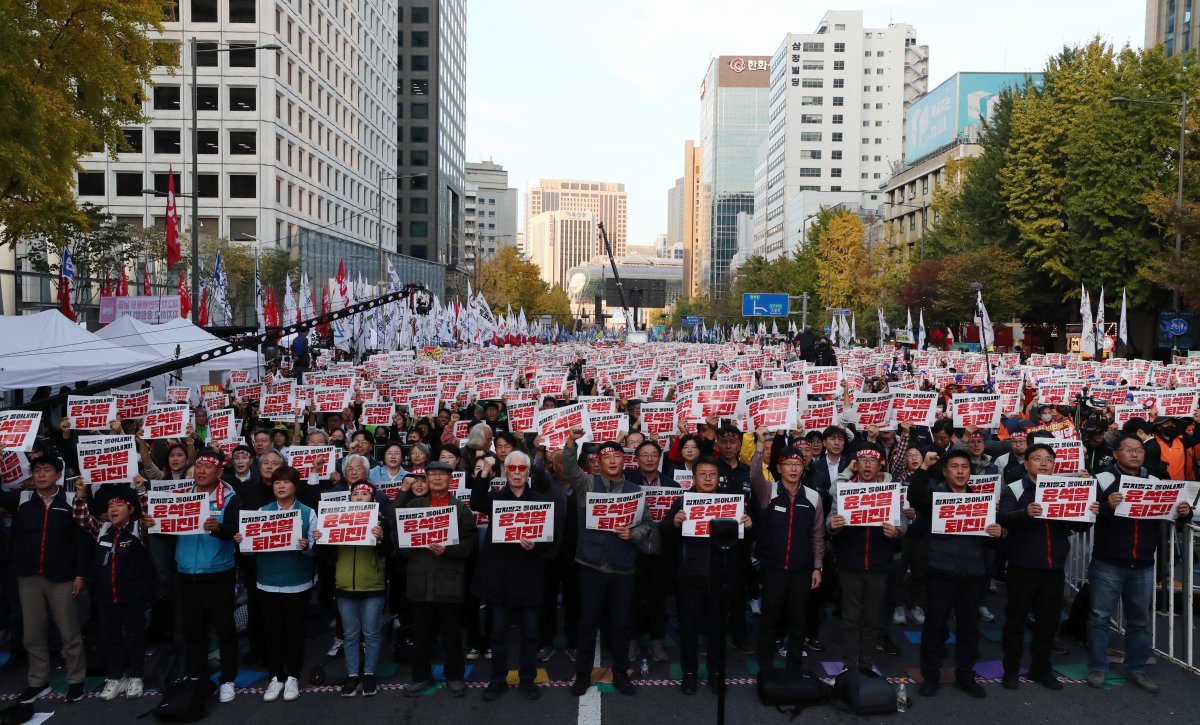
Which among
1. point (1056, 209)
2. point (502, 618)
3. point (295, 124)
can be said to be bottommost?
point (502, 618)

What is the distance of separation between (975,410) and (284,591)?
26.2 ft

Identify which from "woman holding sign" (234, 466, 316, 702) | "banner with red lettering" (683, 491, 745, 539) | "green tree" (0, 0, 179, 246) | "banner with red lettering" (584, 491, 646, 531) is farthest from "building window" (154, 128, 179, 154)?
"banner with red lettering" (683, 491, 745, 539)

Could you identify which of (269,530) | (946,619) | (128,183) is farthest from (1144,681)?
(128,183)

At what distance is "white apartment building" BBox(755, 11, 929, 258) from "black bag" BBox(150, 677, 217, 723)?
145 m

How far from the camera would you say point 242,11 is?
184ft

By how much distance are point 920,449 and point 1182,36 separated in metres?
86.0

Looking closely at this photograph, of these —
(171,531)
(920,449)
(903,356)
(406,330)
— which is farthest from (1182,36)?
(171,531)

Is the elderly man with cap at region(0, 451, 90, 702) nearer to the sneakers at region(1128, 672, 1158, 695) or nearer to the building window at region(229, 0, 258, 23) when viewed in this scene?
the sneakers at region(1128, 672, 1158, 695)

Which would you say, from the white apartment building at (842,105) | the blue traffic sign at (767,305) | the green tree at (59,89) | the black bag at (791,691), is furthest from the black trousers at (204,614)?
the white apartment building at (842,105)

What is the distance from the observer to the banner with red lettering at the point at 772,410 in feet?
34.7

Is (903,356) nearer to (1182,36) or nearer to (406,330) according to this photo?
(406,330)

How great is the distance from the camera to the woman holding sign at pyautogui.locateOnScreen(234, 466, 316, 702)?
740cm

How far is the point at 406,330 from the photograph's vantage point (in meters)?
36.7

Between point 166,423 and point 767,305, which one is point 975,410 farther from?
point 767,305
